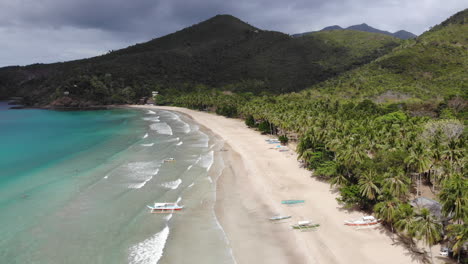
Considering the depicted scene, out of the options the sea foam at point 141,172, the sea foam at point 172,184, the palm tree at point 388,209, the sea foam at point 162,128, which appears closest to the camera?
the palm tree at point 388,209

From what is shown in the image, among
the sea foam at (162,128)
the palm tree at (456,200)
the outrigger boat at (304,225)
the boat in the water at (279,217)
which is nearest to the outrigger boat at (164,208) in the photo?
the boat in the water at (279,217)

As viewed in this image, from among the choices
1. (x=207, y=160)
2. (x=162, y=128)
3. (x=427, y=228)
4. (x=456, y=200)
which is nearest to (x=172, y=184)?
(x=207, y=160)

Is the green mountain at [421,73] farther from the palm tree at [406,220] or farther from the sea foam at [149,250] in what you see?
the sea foam at [149,250]

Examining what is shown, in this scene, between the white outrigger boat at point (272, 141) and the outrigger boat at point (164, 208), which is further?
the white outrigger boat at point (272, 141)

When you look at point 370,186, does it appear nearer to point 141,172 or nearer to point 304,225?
point 304,225

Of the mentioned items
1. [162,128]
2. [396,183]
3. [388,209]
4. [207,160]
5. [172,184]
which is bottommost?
[172,184]

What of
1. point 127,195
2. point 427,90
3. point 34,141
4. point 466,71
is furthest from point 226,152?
point 466,71

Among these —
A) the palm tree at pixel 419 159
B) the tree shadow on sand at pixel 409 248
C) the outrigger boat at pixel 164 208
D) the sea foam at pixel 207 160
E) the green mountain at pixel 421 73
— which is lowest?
the tree shadow on sand at pixel 409 248
